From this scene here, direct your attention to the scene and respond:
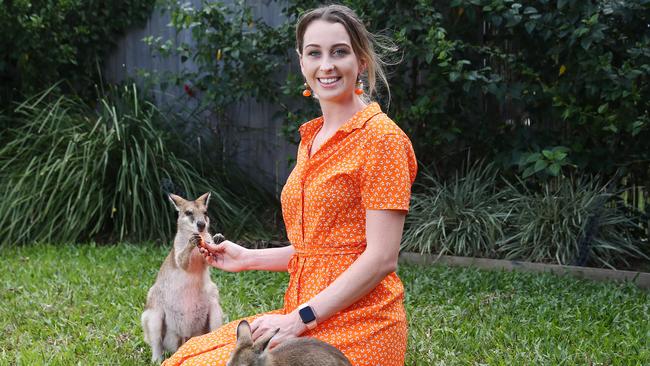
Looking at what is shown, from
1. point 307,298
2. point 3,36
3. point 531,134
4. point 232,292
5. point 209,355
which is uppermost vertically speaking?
point 3,36

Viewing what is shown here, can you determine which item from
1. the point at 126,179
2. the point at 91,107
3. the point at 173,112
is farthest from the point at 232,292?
the point at 91,107

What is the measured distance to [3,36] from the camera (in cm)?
846

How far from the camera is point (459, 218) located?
272 inches

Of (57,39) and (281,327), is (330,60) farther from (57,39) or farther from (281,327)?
(57,39)

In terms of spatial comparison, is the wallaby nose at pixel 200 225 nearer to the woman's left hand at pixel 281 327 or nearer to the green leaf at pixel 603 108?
A: the woman's left hand at pixel 281 327

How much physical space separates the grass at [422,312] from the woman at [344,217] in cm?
128

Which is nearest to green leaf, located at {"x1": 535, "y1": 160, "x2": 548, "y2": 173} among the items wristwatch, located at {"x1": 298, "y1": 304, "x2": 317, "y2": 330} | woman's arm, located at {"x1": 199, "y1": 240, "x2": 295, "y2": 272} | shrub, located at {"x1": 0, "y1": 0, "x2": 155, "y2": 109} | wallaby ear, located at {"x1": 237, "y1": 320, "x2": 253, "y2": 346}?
woman's arm, located at {"x1": 199, "y1": 240, "x2": 295, "y2": 272}

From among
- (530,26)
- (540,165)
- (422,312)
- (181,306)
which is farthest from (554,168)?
(181,306)

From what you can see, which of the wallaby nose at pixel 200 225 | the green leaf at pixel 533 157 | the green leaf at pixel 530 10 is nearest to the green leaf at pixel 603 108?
the green leaf at pixel 533 157

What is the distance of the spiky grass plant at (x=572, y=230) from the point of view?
21.2ft

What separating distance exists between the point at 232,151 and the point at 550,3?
12.4 ft

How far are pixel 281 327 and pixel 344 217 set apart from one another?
0.47 meters

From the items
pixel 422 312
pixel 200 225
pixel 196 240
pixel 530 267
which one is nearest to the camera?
pixel 196 240

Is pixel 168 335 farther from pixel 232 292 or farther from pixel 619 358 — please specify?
pixel 619 358
